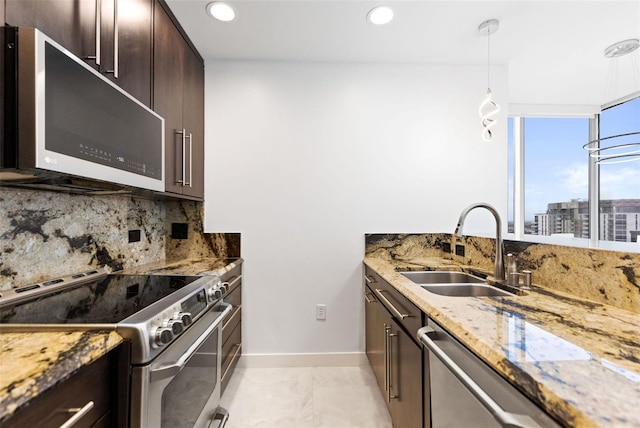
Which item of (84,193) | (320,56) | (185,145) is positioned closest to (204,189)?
(185,145)

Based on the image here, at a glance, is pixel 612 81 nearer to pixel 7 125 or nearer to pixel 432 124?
pixel 432 124

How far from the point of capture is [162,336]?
88cm

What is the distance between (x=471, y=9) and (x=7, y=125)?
2.26 meters

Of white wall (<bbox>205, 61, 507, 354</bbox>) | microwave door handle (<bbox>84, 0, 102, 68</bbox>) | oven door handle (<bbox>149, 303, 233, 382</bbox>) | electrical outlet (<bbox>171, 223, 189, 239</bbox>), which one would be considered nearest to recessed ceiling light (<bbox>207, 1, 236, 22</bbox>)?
white wall (<bbox>205, 61, 507, 354</bbox>)

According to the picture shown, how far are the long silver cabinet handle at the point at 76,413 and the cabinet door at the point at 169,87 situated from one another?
3.84 feet

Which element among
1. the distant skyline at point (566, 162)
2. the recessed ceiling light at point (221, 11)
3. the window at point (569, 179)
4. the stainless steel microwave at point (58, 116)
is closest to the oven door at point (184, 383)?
the stainless steel microwave at point (58, 116)

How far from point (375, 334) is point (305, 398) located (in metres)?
0.63

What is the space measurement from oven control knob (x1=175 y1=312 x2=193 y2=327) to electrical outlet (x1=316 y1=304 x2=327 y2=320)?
1332 mm

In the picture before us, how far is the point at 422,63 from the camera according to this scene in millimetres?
2342

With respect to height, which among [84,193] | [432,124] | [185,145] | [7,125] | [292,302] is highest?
[432,124]

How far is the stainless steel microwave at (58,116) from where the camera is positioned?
772mm

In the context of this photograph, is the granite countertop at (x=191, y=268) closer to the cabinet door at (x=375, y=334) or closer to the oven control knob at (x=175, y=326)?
the oven control knob at (x=175, y=326)

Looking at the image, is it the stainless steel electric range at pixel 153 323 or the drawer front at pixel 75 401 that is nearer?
the drawer front at pixel 75 401

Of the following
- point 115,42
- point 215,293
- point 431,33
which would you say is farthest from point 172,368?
point 431,33
